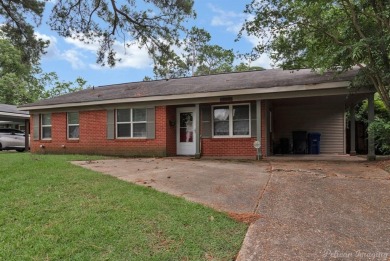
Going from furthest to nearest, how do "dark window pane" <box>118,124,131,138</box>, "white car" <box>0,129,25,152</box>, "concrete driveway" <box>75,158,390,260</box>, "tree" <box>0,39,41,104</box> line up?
1. "tree" <box>0,39,41,104</box>
2. "white car" <box>0,129,25,152</box>
3. "dark window pane" <box>118,124,131,138</box>
4. "concrete driveway" <box>75,158,390,260</box>

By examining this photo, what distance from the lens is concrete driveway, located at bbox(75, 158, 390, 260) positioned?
13.3 ft

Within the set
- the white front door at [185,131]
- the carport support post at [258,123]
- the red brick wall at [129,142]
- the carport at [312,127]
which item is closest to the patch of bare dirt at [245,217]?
the carport support post at [258,123]

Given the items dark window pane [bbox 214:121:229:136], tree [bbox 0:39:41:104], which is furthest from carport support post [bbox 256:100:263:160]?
tree [bbox 0:39:41:104]

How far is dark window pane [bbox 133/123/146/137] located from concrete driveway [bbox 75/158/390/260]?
224 inches

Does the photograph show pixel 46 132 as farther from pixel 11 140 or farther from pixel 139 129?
pixel 139 129

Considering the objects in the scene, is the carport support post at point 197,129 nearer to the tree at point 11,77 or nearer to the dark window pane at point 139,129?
the dark window pane at point 139,129

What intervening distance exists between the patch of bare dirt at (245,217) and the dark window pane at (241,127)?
8.65m

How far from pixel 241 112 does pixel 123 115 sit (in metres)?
5.41

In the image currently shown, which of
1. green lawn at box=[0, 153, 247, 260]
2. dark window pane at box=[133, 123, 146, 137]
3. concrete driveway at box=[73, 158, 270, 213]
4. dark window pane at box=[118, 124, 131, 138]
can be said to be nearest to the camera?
green lawn at box=[0, 153, 247, 260]

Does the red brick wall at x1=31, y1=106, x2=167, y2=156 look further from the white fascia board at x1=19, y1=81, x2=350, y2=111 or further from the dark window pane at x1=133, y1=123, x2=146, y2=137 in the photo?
the white fascia board at x1=19, y1=81, x2=350, y2=111

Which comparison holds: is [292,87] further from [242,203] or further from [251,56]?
[242,203]

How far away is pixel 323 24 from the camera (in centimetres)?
1086

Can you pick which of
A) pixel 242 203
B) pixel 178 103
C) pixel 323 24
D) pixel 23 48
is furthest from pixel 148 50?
pixel 242 203

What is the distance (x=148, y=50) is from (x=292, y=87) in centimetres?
577
